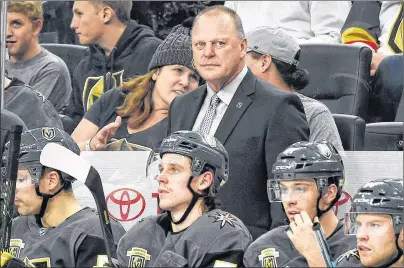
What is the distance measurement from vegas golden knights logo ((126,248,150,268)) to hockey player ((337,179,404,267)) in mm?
610

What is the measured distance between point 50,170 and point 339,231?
1015 millimetres

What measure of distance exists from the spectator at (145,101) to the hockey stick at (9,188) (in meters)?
0.41

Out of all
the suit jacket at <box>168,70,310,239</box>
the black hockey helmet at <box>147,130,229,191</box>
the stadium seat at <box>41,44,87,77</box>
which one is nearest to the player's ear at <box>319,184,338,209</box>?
the suit jacket at <box>168,70,310,239</box>

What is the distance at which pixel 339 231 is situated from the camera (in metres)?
3.59

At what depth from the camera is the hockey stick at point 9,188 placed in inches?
148

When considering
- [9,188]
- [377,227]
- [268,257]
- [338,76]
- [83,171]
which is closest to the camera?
[377,227]

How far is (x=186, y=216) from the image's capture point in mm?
3684

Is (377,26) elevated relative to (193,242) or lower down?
elevated

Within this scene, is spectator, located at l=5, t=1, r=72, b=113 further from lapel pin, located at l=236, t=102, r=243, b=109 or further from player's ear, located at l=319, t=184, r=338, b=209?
player's ear, located at l=319, t=184, r=338, b=209

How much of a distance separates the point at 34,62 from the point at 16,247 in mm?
835

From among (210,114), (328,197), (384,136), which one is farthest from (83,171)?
(384,136)

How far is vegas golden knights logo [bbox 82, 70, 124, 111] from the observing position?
4.39 m

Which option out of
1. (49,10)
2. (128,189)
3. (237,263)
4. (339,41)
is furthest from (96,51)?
(237,263)

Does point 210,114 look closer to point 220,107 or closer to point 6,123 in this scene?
point 220,107
